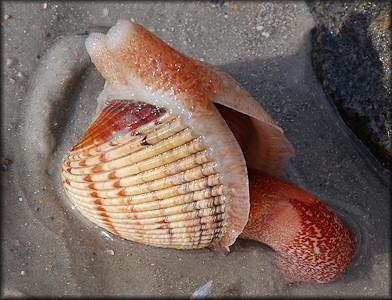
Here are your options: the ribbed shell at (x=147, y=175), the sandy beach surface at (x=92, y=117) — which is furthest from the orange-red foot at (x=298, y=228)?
the ribbed shell at (x=147, y=175)

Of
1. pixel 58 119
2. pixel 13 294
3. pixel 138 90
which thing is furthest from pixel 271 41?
pixel 13 294

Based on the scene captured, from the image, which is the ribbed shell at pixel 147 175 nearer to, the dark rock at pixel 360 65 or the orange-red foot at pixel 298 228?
the orange-red foot at pixel 298 228

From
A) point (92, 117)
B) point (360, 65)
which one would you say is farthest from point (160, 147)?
point (360, 65)

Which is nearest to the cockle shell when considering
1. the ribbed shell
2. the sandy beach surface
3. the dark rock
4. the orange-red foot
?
the ribbed shell

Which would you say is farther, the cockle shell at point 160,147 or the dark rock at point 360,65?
the dark rock at point 360,65

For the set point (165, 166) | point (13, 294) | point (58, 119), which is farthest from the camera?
point (58, 119)

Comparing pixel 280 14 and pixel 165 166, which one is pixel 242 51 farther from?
pixel 165 166
